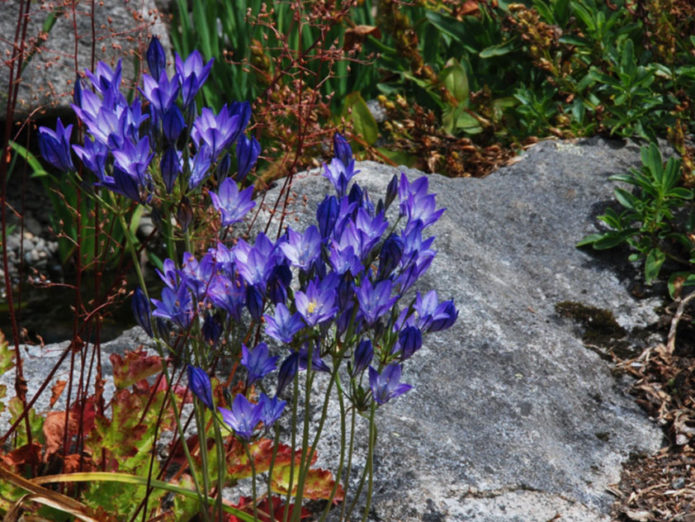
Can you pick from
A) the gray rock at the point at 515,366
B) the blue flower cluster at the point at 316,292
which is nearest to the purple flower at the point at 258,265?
the blue flower cluster at the point at 316,292

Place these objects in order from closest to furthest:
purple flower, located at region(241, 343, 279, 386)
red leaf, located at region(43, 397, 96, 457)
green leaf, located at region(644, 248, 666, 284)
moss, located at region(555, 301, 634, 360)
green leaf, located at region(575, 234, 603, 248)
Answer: purple flower, located at region(241, 343, 279, 386), red leaf, located at region(43, 397, 96, 457), moss, located at region(555, 301, 634, 360), green leaf, located at region(644, 248, 666, 284), green leaf, located at region(575, 234, 603, 248)

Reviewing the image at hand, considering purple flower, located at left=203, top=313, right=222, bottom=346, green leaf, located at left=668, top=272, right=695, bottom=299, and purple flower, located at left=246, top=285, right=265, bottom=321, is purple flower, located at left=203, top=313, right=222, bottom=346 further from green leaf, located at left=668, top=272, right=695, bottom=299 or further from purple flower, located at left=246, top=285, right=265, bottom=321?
green leaf, located at left=668, top=272, right=695, bottom=299

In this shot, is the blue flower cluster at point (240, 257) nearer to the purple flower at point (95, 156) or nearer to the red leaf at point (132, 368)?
the purple flower at point (95, 156)

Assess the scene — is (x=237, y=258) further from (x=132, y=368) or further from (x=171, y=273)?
(x=132, y=368)

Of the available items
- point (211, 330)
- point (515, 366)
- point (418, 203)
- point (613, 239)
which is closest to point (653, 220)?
point (613, 239)

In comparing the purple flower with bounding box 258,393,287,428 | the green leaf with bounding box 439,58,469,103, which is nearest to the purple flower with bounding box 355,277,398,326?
the purple flower with bounding box 258,393,287,428

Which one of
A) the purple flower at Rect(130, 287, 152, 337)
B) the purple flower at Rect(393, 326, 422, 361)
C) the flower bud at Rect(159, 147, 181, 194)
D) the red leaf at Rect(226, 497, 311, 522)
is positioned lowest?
the red leaf at Rect(226, 497, 311, 522)

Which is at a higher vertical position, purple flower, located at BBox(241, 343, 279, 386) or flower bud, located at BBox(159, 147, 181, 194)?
flower bud, located at BBox(159, 147, 181, 194)

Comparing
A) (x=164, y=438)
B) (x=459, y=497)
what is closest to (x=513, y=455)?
(x=459, y=497)
